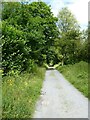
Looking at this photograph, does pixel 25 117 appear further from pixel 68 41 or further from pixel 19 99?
pixel 68 41

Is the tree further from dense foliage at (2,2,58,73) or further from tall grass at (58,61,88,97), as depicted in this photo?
dense foliage at (2,2,58,73)

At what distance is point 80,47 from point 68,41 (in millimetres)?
5203

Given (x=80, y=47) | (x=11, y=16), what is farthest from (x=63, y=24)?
(x=11, y=16)

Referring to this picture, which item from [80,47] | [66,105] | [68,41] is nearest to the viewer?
[66,105]

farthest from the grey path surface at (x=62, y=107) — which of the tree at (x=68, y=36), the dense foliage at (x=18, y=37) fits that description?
the tree at (x=68, y=36)

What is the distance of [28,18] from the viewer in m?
20.6

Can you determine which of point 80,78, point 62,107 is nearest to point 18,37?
point 80,78

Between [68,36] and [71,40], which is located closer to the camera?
[71,40]

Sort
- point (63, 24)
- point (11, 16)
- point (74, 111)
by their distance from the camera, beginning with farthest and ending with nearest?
point (63, 24), point (11, 16), point (74, 111)

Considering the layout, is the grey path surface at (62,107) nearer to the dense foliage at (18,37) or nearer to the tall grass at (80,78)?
the tall grass at (80,78)

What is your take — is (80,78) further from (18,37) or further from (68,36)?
(68,36)

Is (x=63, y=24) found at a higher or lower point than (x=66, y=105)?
higher

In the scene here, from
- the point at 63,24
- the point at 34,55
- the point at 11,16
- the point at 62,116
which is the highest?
the point at 63,24

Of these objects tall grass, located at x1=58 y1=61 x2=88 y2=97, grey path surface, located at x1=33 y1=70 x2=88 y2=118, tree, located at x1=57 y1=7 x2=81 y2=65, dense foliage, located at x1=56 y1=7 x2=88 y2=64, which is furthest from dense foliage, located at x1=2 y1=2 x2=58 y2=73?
tree, located at x1=57 y1=7 x2=81 y2=65
